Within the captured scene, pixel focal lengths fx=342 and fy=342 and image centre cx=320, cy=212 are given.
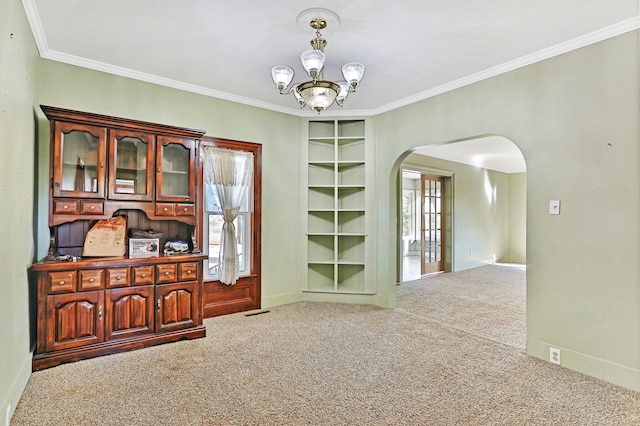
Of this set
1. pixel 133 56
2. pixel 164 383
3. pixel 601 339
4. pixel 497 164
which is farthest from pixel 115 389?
pixel 497 164

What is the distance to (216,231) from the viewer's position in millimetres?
4211

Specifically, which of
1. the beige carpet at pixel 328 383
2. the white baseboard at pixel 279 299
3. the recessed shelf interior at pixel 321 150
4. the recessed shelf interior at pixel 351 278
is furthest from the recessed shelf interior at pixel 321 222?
the beige carpet at pixel 328 383

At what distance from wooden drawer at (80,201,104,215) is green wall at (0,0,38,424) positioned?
1.14 feet

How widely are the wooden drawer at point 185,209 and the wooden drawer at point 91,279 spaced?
34.0 inches

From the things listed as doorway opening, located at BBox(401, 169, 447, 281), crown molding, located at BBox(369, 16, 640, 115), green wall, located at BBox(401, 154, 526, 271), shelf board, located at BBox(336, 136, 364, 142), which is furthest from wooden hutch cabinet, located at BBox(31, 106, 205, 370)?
doorway opening, located at BBox(401, 169, 447, 281)

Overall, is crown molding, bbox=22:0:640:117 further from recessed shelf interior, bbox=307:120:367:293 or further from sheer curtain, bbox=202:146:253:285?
sheer curtain, bbox=202:146:253:285

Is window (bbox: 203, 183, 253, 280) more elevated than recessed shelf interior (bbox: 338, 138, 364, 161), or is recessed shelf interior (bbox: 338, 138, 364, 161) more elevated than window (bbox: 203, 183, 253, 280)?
recessed shelf interior (bbox: 338, 138, 364, 161)

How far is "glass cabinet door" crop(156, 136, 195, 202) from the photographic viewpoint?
134 inches

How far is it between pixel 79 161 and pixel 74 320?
1376 millimetres

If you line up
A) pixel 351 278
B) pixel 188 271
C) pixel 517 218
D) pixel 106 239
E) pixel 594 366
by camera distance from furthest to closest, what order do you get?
pixel 517 218, pixel 351 278, pixel 188 271, pixel 106 239, pixel 594 366

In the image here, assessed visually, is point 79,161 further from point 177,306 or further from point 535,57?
point 535,57

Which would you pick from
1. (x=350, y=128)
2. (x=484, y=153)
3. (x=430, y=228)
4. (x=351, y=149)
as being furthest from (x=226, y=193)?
(x=484, y=153)

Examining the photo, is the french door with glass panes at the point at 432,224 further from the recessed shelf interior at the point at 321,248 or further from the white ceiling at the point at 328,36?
the white ceiling at the point at 328,36

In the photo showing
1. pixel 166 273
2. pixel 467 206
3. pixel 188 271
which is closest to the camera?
pixel 166 273
